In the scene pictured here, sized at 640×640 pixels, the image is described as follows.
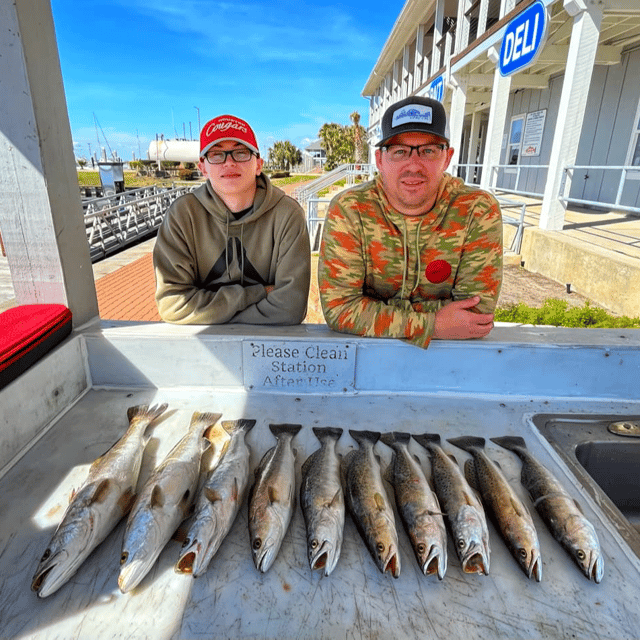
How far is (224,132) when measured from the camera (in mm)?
2654

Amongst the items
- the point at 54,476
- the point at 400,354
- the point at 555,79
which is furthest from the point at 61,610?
the point at 555,79

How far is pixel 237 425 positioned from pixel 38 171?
1.65 m

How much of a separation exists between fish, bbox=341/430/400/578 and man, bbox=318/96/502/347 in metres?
0.72

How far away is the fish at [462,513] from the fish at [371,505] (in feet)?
0.70

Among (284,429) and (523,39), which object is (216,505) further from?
(523,39)

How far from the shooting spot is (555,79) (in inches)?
508

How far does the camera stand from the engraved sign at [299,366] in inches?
92.3

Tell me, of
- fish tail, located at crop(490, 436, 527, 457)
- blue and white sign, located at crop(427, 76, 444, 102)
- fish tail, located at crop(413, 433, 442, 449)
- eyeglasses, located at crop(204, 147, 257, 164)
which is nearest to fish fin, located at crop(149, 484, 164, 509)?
fish tail, located at crop(413, 433, 442, 449)

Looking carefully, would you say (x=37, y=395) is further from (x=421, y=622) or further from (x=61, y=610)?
(x=421, y=622)

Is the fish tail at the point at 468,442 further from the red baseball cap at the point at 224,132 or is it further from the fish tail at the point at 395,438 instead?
the red baseball cap at the point at 224,132

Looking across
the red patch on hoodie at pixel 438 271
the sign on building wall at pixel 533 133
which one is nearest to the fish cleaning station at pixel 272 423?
the red patch on hoodie at pixel 438 271

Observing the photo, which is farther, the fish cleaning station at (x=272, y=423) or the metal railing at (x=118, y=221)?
the metal railing at (x=118, y=221)

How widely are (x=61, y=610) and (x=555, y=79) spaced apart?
1631cm

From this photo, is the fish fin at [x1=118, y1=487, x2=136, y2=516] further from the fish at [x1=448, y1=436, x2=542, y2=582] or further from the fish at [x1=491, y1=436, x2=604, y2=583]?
the fish at [x1=491, y1=436, x2=604, y2=583]
